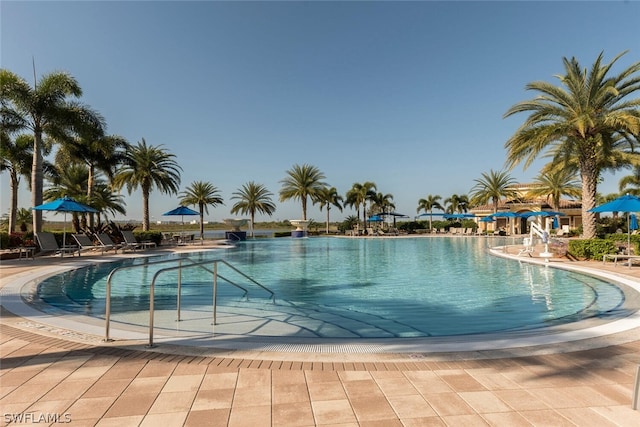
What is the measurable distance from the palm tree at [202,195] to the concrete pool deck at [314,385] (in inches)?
1239

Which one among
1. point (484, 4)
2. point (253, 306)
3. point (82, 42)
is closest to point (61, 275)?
→ point (253, 306)

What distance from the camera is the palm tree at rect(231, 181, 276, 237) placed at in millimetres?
43031

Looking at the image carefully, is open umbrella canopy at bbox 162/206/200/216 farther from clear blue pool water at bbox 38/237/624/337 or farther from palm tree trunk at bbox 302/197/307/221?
palm tree trunk at bbox 302/197/307/221

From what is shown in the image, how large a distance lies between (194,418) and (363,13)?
65.6ft

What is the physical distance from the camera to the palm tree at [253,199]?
43.0 m

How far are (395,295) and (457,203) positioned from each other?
57941 millimetres

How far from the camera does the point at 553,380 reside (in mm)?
3277

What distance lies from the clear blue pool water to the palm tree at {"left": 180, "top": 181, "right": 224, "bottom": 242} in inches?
879

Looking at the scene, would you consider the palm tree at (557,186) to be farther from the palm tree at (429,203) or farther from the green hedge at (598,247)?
the green hedge at (598,247)

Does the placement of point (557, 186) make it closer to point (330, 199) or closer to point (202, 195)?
point (330, 199)

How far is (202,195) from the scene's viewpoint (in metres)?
34.6

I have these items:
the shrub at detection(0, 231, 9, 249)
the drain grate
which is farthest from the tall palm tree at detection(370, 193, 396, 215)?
the drain grate

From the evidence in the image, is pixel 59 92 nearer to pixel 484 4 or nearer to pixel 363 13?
pixel 363 13

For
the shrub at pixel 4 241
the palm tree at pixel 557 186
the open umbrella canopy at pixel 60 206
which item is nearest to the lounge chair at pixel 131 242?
the open umbrella canopy at pixel 60 206
